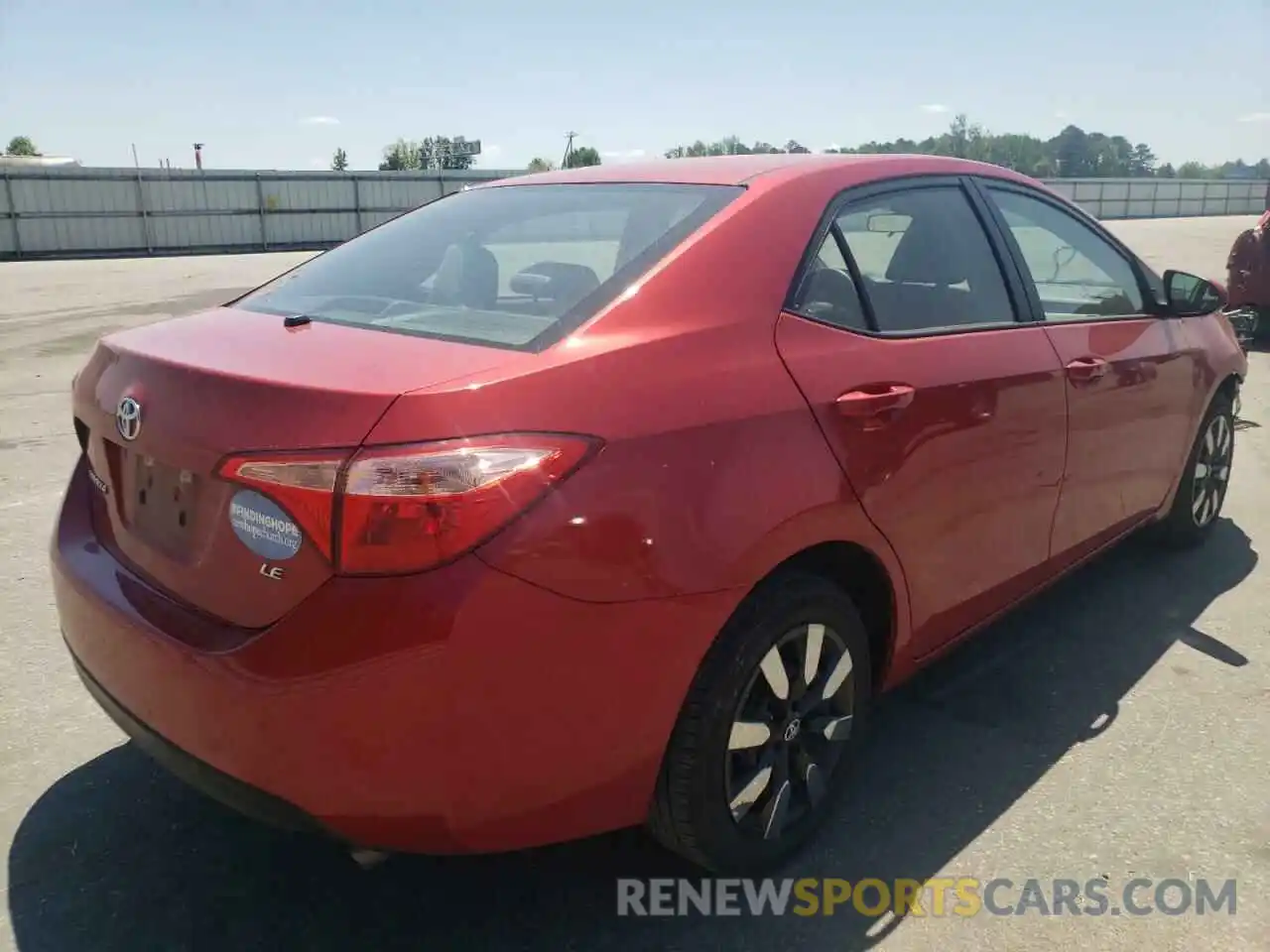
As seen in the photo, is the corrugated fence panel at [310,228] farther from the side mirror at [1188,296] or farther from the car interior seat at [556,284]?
the car interior seat at [556,284]

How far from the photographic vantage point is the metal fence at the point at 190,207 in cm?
2589

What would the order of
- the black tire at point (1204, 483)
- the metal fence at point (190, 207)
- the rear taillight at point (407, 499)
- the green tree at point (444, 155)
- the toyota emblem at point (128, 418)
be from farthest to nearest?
1. the green tree at point (444, 155)
2. the metal fence at point (190, 207)
3. the black tire at point (1204, 483)
4. the toyota emblem at point (128, 418)
5. the rear taillight at point (407, 499)

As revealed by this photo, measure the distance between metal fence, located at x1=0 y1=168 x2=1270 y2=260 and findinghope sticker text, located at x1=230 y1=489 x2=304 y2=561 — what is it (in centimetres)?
2270

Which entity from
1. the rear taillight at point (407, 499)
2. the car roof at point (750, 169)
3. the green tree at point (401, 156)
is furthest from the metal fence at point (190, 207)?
the green tree at point (401, 156)

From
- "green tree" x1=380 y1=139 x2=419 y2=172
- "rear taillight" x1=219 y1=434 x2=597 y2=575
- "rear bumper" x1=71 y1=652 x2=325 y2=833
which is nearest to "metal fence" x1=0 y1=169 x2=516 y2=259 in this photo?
"rear bumper" x1=71 y1=652 x2=325 y2=833

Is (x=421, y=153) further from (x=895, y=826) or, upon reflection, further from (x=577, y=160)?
(x=895, y=826)

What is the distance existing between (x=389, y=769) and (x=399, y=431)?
59cm

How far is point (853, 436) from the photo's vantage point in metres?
2.39

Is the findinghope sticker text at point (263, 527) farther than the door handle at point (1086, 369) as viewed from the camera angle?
No

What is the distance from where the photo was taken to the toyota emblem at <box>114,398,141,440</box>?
213cm


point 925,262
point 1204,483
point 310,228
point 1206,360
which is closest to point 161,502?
point 925,262

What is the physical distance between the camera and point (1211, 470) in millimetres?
4594

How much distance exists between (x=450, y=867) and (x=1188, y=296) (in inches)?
136

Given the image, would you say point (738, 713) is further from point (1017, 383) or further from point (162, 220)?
point (162, 220)
